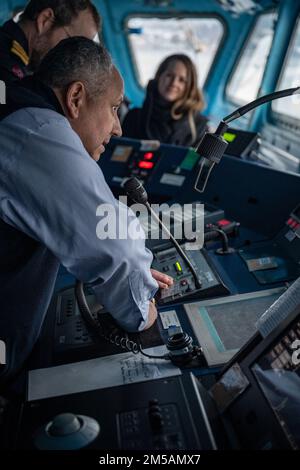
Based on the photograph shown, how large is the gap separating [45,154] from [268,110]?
158 inches

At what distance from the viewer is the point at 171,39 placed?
5672 mm

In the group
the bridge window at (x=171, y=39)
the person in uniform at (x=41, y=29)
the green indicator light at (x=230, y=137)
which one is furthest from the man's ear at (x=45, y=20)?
the bridge window at (x=171, y=39)

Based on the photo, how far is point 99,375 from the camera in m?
1.00

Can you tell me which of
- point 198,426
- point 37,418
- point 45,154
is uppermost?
point 45,154

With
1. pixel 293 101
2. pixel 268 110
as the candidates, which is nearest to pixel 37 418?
pixel 293 101

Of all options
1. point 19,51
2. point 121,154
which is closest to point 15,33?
point 19,51

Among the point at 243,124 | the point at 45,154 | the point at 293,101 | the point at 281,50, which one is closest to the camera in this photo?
the point at 45,154

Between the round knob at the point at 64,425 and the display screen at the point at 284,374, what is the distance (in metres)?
0.35

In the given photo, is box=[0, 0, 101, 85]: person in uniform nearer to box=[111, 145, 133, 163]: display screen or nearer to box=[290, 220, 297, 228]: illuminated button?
box=[111, 145, 133, 163]: display screen

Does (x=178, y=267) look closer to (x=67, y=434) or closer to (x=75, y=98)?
(x=75, y=98)

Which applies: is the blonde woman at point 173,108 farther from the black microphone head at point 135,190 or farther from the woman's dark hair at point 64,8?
the black microphone head at point 135,190

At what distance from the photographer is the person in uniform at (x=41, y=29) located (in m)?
1.65

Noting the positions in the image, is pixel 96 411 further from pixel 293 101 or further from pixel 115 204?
pixel 293 101

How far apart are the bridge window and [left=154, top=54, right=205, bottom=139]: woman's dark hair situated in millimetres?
2474
